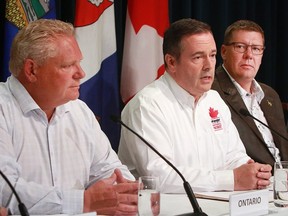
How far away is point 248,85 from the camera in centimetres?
387

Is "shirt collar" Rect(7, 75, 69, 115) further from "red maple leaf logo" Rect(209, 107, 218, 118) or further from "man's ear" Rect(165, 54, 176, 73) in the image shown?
"red maple leaf logo" Rect(209, 107, 218, 118)

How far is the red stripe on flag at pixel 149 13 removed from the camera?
13.0 feet

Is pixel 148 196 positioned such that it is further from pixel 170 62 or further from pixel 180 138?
pixel 170 62

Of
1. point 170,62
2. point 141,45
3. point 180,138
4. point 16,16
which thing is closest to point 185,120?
point 180,138

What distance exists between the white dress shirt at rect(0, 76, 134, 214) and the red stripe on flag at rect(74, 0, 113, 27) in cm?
113

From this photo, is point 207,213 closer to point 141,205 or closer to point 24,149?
point 141,205

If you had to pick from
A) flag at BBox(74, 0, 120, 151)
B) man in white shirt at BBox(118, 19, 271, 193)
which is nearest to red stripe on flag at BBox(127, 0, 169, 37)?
flag at BBox(74, 0, 120, 151)

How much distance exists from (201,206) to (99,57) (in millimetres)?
1747

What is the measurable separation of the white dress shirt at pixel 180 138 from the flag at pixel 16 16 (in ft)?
2.85

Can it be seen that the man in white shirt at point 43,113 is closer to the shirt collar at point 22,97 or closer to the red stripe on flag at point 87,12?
the shirt collar at point 22,97

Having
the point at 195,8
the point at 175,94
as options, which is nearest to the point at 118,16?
the point at 195,8

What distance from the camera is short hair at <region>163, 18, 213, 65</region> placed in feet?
10.0

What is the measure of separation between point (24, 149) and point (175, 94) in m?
1.02

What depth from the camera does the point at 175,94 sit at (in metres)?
3.07
